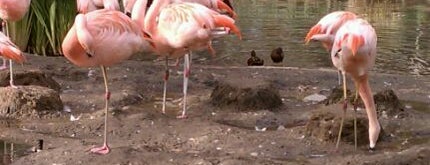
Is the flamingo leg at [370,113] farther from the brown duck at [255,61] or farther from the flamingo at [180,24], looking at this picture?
the brown duck at [255,61]

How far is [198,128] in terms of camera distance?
5242 millimetres

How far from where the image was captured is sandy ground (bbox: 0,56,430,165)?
4.49 metres

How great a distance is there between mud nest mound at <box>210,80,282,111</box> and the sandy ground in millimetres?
38

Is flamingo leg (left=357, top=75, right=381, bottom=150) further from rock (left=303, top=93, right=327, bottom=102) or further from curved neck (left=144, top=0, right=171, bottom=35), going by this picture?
Result: curved neck (left=144, top=0, right=171, bottom=35)

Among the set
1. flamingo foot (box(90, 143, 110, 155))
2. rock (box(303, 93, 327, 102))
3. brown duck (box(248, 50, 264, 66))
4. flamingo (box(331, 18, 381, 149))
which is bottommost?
flamingo foot (box(90, 143, 110, 155))

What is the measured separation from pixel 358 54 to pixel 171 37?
138 centimetres

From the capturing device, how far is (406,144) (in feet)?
16.4

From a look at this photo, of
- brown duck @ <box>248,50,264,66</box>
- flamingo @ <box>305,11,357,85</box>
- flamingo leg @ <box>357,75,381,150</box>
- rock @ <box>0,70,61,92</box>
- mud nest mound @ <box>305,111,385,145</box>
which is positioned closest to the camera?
flamingo leg @ <box>357,75,381,150</box>

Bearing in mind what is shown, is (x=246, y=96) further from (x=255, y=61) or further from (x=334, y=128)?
(x=255, y=61)

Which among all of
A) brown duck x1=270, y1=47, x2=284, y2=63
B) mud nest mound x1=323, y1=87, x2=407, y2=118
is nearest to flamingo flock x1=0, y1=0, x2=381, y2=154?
mud nest mound x1=323, y1=87, x2=407, y2=118

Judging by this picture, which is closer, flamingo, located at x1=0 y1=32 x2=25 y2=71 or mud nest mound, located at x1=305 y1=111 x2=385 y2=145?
mud nest mound, located at x1=305 y1=111 x2=385 y2=145

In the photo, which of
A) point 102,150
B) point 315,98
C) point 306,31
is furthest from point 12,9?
point 306,31

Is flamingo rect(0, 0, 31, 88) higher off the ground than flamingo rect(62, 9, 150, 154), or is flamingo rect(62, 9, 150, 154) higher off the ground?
flamingo rect(0, 0, 31, 88)

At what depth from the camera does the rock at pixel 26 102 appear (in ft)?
18.3
